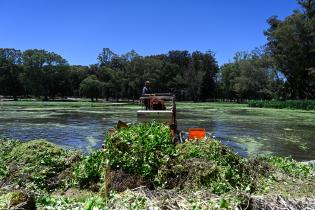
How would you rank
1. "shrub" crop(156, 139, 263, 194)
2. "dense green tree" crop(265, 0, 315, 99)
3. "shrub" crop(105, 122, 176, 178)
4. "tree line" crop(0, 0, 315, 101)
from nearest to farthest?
"shrub" crop(156, 139, 263, 194)
"shrub" crop(105, 122, 176, 178)
"dense green tree" crop(265, 0, 315, 99)
"tree line" crop(0, 0, 315, 101)

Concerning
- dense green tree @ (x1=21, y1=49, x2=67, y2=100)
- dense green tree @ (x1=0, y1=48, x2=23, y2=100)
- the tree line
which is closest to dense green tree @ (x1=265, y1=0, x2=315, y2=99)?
the tree line

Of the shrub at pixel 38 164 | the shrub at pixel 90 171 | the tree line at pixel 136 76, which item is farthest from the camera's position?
the tree line at pixel 136 76

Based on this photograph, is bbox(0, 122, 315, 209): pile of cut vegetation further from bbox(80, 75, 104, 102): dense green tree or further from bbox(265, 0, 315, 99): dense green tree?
bbox(80, 75, 104, 102): dense green tree

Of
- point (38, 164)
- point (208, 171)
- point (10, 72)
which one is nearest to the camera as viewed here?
point (208, 171)

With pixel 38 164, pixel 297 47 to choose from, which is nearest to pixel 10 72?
pixel 297 47

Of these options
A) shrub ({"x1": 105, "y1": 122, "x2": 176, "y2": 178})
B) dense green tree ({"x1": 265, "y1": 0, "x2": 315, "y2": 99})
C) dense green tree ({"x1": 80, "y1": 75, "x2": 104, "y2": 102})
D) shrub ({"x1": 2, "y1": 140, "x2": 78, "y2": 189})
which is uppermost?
dense green tree ({"x1": 265, "y1": 0, "x2": 315, "y2": 99})

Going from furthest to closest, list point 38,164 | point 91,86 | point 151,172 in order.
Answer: point 91,86, point 38,164, point 151,172

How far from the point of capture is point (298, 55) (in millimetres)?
82938

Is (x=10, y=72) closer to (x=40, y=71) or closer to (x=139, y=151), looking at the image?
(x=40, y=71)

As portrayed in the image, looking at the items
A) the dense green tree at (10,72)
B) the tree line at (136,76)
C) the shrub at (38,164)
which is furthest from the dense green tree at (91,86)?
the shrub at (38,164)

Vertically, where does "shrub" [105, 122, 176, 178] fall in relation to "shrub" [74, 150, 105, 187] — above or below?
above

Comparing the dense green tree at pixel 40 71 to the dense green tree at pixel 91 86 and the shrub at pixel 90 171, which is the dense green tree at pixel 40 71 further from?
the shrub at pixel 90 171

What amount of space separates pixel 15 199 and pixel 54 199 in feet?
5.01

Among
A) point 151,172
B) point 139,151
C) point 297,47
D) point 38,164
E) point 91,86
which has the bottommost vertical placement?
point 38,164
